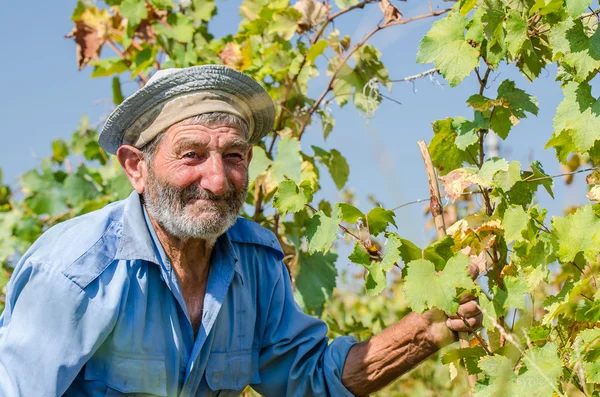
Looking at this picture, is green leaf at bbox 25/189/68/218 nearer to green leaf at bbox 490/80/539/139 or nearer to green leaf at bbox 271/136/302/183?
green leaf at bbox 271/136/302/183

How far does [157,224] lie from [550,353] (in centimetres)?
132

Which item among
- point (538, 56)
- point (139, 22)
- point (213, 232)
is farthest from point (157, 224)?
point (139, 22)

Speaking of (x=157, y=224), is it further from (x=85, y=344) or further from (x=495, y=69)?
(x=495, y=69)

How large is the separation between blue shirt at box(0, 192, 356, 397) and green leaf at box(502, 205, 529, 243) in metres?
0.82

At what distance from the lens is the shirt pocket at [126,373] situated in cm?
262

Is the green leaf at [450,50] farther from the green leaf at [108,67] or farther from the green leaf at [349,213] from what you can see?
the green leaf at [108,67]

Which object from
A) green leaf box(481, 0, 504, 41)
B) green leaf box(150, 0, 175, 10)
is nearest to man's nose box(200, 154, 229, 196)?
green leaf box(481, 0, 504, 41)

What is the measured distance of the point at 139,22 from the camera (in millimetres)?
4508

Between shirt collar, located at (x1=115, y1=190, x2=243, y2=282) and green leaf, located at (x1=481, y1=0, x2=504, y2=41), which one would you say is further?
shirt collar, located at (x1=115, y1=190, x2=243, y2=282)

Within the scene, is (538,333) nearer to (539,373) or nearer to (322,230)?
(539,373)

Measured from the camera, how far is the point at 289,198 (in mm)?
2539

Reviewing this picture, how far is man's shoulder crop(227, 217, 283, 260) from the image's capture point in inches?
120

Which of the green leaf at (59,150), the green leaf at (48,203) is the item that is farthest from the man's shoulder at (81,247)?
the green leaf at (59,150)

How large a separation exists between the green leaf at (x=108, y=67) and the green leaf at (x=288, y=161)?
1.40m
